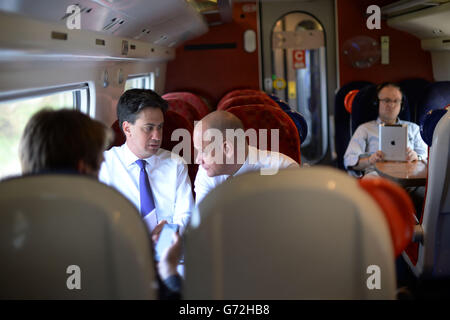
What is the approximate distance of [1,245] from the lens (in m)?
1.12

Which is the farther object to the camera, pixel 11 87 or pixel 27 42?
pixel 11 87

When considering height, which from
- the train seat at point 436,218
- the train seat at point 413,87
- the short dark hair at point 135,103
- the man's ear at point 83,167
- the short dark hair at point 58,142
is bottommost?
the train seat at point 436,218

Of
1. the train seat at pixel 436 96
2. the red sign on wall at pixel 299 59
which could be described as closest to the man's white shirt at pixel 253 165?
the train seat at pixel 436 96

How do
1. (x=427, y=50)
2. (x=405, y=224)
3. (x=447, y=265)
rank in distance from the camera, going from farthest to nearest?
(x=427, y=50) < (x=447, y=265) < (x=405, y=224)

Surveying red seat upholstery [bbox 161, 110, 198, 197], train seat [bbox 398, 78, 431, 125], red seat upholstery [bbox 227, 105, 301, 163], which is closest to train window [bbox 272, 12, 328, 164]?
train seat [bbox 398, 78, 431, 125]

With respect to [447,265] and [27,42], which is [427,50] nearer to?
[447,265]

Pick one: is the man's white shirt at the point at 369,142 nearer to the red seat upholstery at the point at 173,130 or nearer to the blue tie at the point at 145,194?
the red seat upholstery at the point at 173,130

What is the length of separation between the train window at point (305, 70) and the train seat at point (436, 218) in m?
4.40

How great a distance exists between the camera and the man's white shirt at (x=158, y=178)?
2523mm

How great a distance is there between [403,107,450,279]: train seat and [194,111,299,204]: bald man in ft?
2.11

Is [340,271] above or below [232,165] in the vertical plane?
below

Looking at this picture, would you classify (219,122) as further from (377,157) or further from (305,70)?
(305,70)
